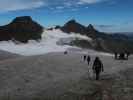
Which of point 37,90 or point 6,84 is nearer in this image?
point 37,90

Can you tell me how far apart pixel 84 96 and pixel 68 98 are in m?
1.28

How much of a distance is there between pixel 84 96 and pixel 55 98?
2.13 meters

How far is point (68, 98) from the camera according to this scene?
63.4 feet

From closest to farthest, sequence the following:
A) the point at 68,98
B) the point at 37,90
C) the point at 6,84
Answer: the point at 68,98
the point at 37,90
the point at 6,84

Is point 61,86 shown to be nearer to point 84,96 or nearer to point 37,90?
point 37,90

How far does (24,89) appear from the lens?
24.7 metres

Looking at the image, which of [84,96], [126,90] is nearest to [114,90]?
[126,90]

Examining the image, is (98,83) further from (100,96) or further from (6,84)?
(6,84)

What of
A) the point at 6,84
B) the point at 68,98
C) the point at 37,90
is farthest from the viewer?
the point at 6,84

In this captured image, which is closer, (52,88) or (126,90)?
(126,90)

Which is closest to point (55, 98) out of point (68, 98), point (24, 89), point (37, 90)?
point (68, 98)

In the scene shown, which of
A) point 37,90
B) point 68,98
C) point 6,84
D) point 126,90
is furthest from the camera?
point 6,84

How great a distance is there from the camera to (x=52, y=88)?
23672mm

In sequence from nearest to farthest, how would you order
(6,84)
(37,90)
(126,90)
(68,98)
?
(68,98)
(126,90)
(37,90)
(6,84)
